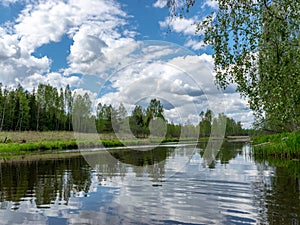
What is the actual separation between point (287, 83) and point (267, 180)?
4.43 meters

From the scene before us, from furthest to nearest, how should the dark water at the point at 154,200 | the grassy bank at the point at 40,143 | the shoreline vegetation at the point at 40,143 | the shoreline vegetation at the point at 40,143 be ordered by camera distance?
the grassy bank at the point at 40,143, the shoreline vegetation at the point at 40,143, the shoreline vegetation at the point at 40,143, the dark water at the point at 154,200

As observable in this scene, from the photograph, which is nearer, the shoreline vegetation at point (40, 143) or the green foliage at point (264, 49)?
the green foliage at point (264, 49)

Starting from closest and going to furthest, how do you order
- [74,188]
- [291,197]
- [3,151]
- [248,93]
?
[291,197] < [74,188] < [248,93] < [3,151]

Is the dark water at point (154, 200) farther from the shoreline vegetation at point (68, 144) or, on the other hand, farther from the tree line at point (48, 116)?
the tree line at point (48, 116)

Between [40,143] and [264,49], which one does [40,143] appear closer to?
[40,143]

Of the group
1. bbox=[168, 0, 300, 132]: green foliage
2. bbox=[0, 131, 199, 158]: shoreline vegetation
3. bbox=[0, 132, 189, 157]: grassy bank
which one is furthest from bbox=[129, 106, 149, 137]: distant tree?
bbox=[168, 0, 300, 132]: green foliage

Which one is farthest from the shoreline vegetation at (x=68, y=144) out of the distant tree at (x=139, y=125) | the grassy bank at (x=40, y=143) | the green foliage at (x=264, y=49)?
the green foliage at (x=264, y=49)

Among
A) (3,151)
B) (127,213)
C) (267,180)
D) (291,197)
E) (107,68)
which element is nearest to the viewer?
(127,213)

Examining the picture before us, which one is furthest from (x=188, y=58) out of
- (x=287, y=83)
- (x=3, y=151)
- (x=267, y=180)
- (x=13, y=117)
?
(x=13, y=117)

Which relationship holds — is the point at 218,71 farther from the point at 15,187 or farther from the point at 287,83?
the point at 15,187

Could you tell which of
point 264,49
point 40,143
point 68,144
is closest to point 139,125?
point 68,144

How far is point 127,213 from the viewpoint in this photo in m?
8.20

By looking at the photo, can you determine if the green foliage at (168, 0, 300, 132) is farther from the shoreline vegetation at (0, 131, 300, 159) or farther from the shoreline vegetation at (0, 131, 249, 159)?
the shoreline vegetation at (0, 131, 249, 159)

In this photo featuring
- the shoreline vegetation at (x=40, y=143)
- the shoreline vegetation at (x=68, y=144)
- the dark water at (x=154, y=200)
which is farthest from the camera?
the shoreline vegetation at (x=40, y=143)
